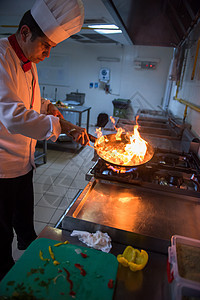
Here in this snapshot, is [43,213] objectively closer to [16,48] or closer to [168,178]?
[168,178]

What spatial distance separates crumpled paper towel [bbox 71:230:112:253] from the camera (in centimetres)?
85

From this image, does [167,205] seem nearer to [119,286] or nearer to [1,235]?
[119,286]

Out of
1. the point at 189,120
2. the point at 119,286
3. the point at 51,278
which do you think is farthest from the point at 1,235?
the point at 189,120

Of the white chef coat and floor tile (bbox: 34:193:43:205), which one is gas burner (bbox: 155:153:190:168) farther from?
floor tile (bbox: 34:193:43:205)

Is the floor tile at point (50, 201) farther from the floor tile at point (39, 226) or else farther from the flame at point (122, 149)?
the flame at point (122, 149)

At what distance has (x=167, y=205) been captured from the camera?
1.12 meters

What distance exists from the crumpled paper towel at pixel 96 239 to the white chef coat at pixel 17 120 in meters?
0.51

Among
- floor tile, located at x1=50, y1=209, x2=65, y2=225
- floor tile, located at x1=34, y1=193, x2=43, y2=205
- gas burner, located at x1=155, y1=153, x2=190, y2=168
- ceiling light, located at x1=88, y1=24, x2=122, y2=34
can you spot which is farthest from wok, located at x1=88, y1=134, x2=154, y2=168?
ceiling light, located at x1=88, y1=24, x2=122, y2=34

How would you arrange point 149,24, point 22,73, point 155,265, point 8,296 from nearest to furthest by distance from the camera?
point 8,296 < point 155,265 < point 22,73 < point 149,24

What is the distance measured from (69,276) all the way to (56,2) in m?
A: 1.30

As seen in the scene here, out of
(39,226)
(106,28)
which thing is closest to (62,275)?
(39,226)

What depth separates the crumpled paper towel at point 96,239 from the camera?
0.85 meters

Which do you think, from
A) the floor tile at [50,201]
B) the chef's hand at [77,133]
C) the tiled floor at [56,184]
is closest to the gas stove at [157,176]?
the chef's hand at [77,133]

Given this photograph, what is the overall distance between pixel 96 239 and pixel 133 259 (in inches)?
6.6
